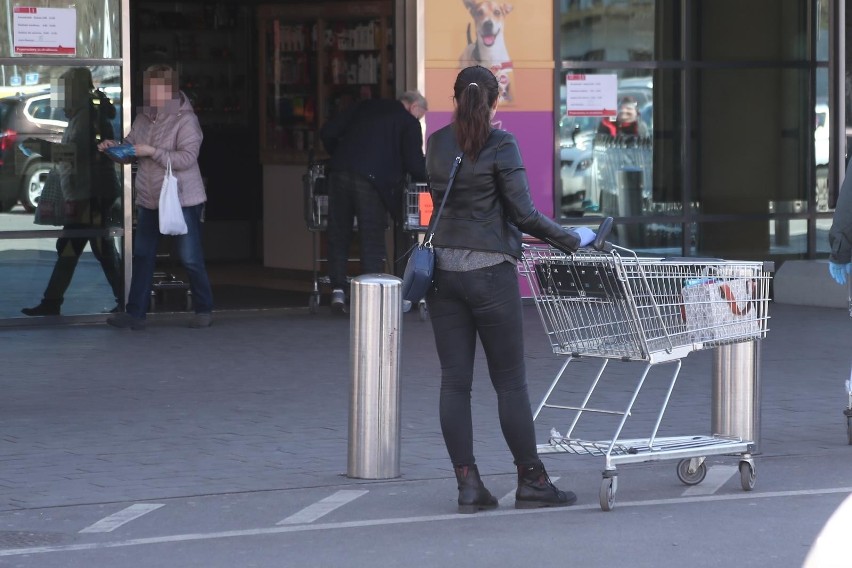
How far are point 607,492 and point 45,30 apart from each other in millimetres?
7816

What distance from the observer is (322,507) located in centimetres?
711

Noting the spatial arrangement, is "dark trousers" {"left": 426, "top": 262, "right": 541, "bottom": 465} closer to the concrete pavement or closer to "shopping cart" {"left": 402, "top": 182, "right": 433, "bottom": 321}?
the concrete pavement

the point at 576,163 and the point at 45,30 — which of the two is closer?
the point at 45,30

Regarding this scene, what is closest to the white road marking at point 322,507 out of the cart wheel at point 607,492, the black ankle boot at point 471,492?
the black ankle boot at point 471,492

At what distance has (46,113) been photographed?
1302cm

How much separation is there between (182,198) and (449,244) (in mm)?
6106

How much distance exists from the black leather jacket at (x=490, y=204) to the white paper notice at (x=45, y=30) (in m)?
6.98

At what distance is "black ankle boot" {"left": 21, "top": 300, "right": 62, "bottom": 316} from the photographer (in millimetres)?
13219

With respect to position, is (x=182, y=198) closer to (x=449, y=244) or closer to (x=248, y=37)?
(x=449, y=244)

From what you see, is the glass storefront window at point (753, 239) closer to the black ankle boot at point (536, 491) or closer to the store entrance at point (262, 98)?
the store entrance at point (262, 98)

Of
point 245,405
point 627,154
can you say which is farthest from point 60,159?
point 627,154

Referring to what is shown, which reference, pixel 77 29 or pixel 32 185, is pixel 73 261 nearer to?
pixel 32 185

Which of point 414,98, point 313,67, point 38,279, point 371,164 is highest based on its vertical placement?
point 313,67

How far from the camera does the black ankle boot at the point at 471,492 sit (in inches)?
274
